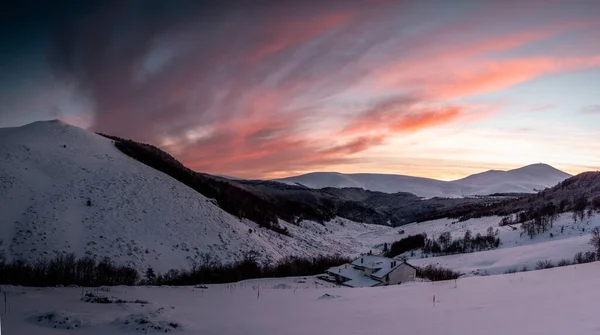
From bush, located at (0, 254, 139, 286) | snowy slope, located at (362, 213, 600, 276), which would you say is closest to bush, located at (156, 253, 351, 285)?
bush, located at (0, 254, 139, 286)

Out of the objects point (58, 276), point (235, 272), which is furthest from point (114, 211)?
point (58, 276)

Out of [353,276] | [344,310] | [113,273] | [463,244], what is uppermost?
[344,310]

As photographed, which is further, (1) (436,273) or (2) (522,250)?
(2) (522,250)

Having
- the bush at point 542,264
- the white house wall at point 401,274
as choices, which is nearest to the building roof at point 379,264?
the white house wall at point 401,274

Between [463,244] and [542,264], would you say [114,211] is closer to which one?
[542,264]

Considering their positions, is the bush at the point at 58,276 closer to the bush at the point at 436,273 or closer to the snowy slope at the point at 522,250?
the bush at the point at 436,273

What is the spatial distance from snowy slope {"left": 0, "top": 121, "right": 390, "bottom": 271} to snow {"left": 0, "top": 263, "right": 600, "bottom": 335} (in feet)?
50.3

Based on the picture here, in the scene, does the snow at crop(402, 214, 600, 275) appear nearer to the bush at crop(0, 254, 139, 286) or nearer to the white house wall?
the white house wall

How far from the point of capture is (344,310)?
948 cm

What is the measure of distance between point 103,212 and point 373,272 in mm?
20597

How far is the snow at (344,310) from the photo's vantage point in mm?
7160

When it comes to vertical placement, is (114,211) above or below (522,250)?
above

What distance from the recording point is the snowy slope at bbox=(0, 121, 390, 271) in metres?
25.4

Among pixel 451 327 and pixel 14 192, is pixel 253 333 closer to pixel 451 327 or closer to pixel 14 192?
pixel 451 327
